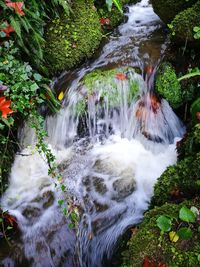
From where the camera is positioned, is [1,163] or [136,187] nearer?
[1,163]

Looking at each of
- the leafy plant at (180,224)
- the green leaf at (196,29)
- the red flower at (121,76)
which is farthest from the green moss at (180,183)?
the green leaf at (196,29)

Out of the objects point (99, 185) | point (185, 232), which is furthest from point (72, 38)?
point (185, 232)

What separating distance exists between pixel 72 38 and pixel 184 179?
9.73 ft

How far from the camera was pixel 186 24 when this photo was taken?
497 cm

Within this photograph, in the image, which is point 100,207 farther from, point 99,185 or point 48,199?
point 48,199

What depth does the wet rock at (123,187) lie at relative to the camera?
4164 millimetres

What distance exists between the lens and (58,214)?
3.94 metres

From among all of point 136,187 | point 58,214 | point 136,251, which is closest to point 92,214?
point 58,214

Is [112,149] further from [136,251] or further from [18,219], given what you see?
[136,251]

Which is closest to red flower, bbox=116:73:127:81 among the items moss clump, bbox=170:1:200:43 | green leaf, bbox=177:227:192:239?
moss clump, bbox=170:1:200:43

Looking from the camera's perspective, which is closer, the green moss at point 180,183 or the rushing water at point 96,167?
the green moss at point 180,183

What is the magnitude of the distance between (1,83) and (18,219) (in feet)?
5.04

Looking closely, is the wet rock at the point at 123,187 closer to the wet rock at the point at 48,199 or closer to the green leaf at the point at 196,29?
the wet rock at the point at 48,199

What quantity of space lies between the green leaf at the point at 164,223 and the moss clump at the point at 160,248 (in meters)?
0.06
